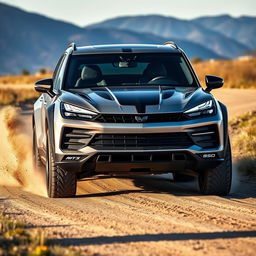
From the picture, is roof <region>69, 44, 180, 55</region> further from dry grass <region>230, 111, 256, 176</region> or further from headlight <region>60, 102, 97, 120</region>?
dry grass <region>230, 111, 256, 176</region>

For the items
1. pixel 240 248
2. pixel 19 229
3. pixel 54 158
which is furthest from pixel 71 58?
pixel 240 248

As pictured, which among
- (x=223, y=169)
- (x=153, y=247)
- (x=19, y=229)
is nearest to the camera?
(x=153, y=247)

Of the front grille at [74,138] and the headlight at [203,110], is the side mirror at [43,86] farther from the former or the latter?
the headlight at [203,110]

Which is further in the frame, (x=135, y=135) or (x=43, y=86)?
(x=43, y=86)

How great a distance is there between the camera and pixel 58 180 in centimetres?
753

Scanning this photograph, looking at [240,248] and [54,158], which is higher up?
[54,158]

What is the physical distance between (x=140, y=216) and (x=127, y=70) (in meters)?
2.62

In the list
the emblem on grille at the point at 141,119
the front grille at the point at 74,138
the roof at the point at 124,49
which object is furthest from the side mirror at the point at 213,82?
the front grille at the point at 74,138

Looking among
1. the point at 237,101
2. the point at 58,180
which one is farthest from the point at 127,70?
the point at 237,101

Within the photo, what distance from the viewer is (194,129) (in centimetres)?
732

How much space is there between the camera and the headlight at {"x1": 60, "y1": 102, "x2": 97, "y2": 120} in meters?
7.33

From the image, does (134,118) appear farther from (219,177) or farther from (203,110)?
(219,177)

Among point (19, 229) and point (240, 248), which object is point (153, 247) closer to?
point (240, 248)

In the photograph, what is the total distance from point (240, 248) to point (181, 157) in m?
2.37
